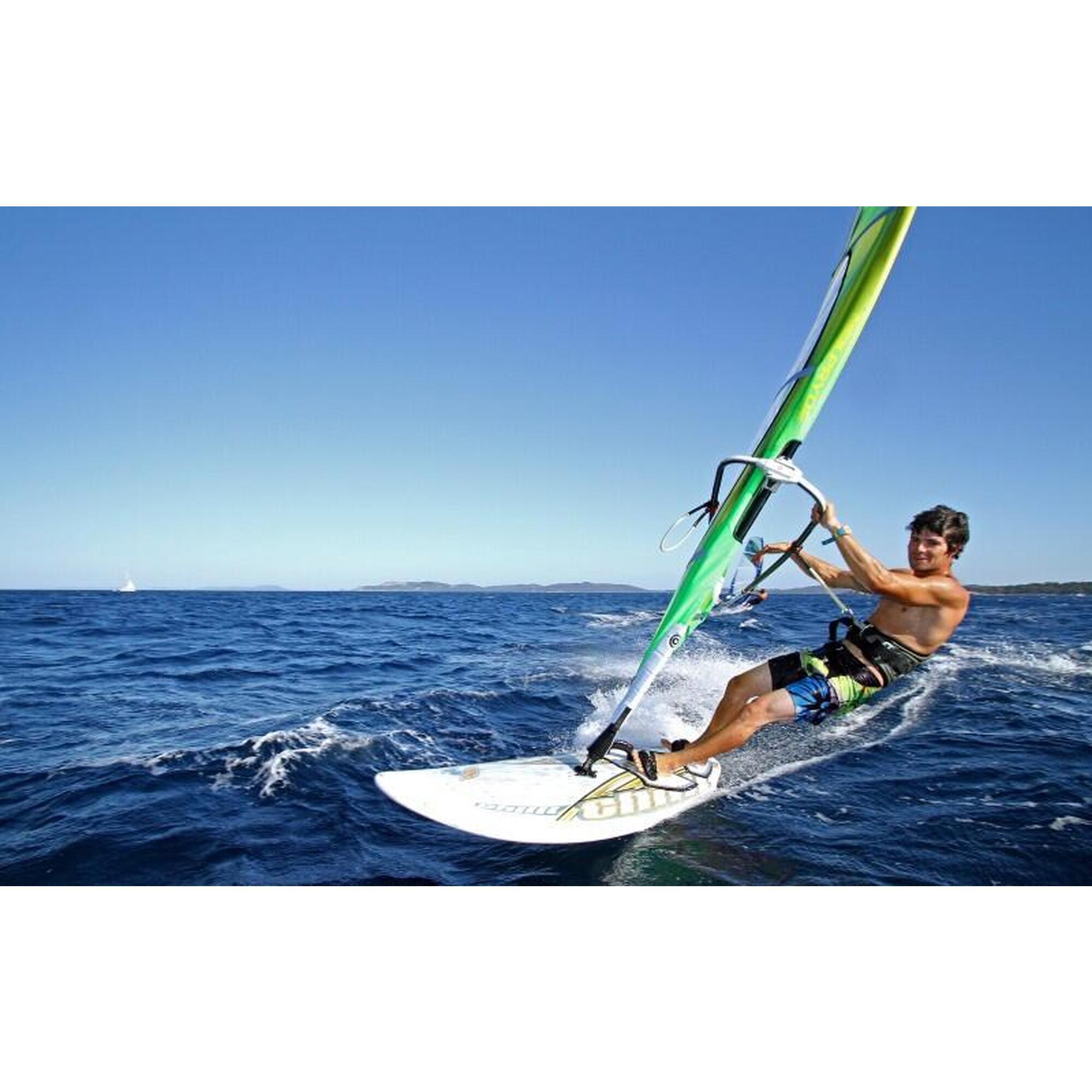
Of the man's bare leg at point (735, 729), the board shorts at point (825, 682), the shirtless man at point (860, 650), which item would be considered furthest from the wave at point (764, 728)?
the board shorts at point (825, 682)

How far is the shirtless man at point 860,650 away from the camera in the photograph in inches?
134

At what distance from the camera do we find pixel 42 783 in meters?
4.75

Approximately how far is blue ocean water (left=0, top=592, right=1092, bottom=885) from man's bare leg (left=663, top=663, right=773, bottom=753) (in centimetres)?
64

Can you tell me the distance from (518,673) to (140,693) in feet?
16.9

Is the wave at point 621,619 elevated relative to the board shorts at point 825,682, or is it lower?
lower

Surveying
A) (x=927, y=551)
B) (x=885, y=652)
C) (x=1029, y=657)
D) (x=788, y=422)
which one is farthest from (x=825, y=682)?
(x=1029, y=657)

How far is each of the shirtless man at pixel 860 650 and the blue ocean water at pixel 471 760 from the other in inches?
28.0

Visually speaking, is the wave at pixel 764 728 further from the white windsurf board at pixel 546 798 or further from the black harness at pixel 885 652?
the black harness at pixel 885 652

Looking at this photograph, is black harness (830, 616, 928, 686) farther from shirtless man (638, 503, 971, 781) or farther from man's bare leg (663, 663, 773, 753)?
man's bare leg (663, 663, 773, 753)

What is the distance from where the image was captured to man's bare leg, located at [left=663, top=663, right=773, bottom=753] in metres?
3.91

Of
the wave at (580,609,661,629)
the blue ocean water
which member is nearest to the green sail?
the blue ocean water

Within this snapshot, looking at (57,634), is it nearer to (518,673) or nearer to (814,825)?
(518,673)

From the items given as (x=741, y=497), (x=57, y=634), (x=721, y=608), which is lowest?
(x=57, y=634)

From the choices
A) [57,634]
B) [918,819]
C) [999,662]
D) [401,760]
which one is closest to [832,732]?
[918,819]
